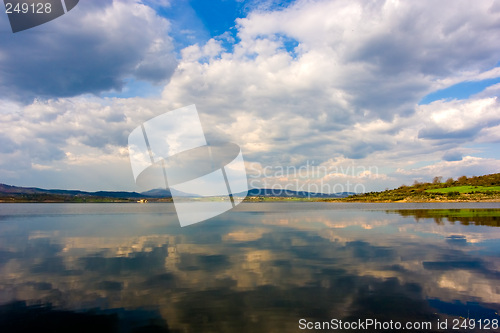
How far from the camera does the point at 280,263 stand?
1947 cm

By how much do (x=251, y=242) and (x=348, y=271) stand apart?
12.7 m

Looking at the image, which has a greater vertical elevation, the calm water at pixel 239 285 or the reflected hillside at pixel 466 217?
the calm water at pixel 239 285

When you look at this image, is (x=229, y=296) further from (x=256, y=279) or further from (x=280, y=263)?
(x=280, y=263)

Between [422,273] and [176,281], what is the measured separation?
15.0 m

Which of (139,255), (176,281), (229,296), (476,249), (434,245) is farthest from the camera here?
(434,245)

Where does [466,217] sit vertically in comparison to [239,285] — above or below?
below

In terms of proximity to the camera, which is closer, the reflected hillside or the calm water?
the calm water

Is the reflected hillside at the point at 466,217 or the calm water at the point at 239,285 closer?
the calm water at the point at 239,285

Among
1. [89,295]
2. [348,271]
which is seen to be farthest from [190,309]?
[348,271]

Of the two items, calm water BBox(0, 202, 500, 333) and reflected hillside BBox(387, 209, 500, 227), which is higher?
calm water BBox(0, 202, 500, 333)

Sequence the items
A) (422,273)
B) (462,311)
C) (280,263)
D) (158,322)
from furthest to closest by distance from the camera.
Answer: (280,263) → (422,273) → (462,311) → (158,322)

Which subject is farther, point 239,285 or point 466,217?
point 466,217

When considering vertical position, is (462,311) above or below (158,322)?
below

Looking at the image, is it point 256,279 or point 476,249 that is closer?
point 256,279
